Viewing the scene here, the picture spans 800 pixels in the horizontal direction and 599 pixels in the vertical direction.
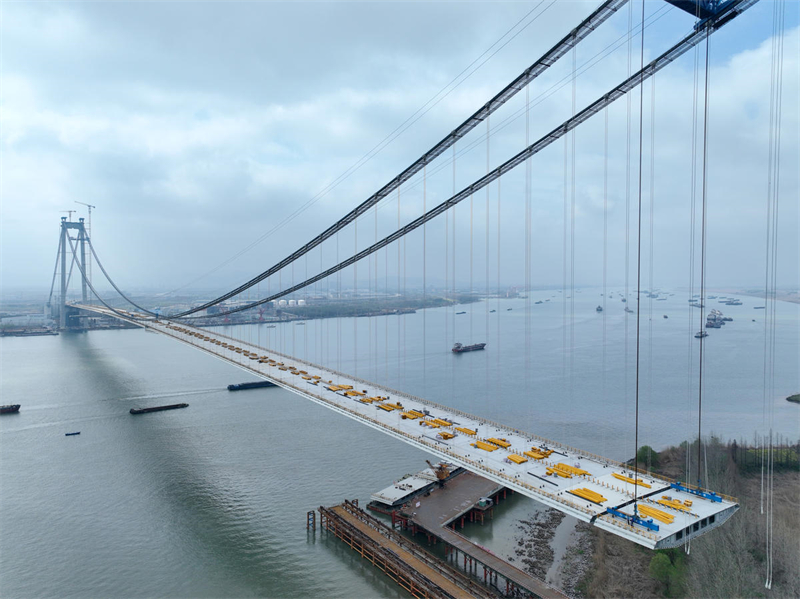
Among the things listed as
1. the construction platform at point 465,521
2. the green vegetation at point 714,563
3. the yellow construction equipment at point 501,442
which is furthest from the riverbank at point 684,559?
the yellow construction equipment at point 501,442

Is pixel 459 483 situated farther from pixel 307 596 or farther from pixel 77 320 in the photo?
pixel 77 320

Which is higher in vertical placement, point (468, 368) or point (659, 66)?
point (659, 66)

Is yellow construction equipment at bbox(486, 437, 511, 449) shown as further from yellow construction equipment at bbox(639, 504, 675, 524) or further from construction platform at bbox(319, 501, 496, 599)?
yellow construction equipment at bbox(639, 504, 675, 524)

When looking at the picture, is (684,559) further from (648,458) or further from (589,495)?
(648,458)

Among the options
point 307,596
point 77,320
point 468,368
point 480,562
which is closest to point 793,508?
point 480,562

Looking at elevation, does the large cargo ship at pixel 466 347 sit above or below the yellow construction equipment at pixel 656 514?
below

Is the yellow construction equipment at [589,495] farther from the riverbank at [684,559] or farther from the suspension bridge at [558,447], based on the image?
the riverbank at [684,559]
